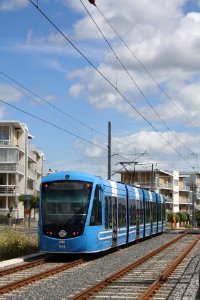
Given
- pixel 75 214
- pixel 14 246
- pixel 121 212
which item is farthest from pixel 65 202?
pixel 121 212

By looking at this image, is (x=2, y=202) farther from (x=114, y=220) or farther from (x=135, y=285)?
(x=135, y=285)

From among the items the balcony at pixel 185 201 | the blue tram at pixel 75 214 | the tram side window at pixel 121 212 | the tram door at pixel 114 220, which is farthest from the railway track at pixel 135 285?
the balcony at pixel 185 201

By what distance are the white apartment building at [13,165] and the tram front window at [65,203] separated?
58.7 metres

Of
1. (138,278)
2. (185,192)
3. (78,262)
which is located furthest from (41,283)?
(185,192)

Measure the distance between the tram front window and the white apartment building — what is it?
58705 mm

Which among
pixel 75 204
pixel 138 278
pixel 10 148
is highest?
pixel 10 148

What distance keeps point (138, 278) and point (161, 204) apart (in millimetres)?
28348

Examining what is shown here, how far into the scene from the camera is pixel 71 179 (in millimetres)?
21391

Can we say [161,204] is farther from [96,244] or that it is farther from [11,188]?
[11,188]

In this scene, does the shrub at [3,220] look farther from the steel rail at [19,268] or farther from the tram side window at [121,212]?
the steel rail at [19,268]

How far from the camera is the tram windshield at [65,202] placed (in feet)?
68.1

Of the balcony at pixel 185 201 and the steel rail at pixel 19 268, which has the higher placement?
the balcony at pixel 185 201

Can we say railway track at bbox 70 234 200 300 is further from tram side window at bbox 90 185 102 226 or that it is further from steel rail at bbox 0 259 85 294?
tram side window at bbox 90 185 102 226

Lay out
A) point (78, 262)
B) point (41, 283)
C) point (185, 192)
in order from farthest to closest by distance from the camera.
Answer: point (185, 192) → point (78, 262) → point (41, 283)
